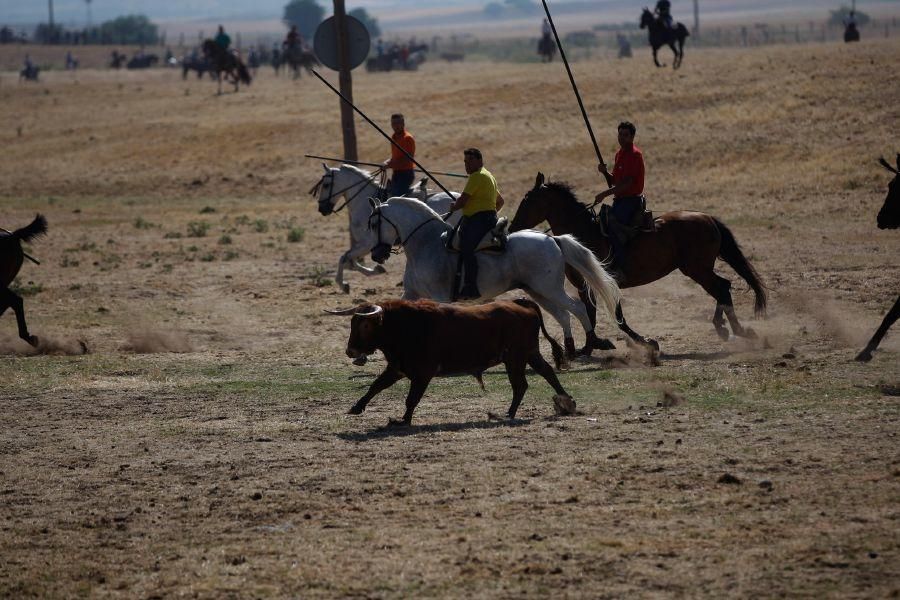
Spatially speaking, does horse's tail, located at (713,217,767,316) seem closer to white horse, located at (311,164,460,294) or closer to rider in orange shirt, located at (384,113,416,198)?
rider in orange shirt, located at (384,113,416,198)

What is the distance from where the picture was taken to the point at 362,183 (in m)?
19.4

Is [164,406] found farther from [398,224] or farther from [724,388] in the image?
[724,388]

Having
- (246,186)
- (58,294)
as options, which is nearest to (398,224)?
(58,294)

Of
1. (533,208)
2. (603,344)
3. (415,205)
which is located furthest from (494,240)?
(603,344)

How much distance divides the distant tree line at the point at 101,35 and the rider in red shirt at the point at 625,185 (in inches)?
4365

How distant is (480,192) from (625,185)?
200 centimetres

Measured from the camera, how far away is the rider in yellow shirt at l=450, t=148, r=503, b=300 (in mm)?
13352

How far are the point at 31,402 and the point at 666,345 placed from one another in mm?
6569

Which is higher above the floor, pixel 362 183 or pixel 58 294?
pixel 362 183

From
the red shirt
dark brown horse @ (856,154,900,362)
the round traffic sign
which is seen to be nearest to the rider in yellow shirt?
the red shirt

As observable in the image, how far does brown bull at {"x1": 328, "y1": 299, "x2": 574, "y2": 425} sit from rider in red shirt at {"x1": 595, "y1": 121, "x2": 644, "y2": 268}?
370 cm

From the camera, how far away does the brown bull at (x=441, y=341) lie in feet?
34.8

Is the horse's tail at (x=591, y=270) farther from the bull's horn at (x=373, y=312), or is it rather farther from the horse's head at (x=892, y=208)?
the bull's horn at (x=373, y=312)

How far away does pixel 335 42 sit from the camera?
18.5 metres
